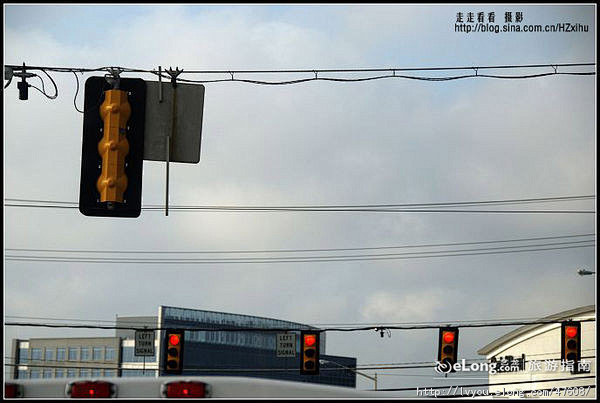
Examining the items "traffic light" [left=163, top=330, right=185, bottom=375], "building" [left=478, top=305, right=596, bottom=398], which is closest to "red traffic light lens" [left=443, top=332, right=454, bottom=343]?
"traffic light" [left=163, top=330, right=185, bottom=375]

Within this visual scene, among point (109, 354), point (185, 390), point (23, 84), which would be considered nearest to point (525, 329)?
point (23, 84)

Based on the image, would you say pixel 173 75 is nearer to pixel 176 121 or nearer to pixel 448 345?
pixel 176 121

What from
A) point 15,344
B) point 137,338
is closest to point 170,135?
point 137,338

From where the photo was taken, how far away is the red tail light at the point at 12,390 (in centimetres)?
674

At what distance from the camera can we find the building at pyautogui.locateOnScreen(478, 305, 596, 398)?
4638cm

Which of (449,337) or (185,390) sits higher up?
(449,337)

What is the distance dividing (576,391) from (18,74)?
1469 inches

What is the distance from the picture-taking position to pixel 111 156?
1165 centimetres

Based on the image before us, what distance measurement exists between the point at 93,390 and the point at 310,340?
794 inches

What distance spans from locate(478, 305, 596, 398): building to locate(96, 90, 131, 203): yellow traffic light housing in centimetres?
3368

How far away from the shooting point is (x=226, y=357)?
131 metres

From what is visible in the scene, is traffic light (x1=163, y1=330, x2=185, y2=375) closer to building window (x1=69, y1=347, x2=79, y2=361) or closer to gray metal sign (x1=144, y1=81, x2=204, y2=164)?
gray metal sign (x1=144, y1=81, x2=204, y2=164)

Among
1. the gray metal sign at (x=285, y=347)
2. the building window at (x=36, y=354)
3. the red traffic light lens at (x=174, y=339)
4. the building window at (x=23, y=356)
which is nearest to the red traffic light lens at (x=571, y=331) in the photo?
the red traffic light lens at (x=174, y=339)

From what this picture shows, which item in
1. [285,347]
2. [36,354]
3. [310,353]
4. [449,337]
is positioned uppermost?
[36,354]
